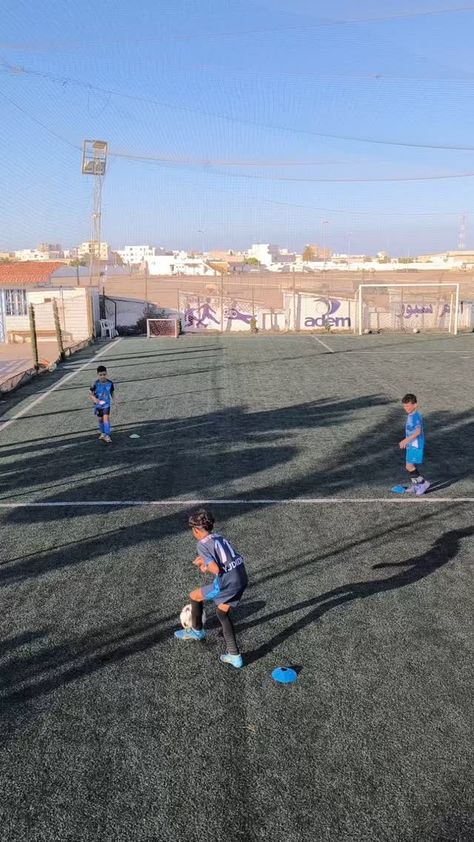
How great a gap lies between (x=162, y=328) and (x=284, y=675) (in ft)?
124

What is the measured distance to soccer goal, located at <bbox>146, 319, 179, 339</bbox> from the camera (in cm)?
4138

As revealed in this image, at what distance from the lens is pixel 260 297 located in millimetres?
51938

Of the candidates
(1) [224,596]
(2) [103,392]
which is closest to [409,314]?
(2) [103,392]

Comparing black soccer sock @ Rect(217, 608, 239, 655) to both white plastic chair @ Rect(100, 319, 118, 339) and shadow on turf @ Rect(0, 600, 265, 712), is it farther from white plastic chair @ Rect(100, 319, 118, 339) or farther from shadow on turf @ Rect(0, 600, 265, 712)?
white plastic chair @ Rect(100, 319, 118, 339)

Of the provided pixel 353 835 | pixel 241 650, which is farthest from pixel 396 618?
pixel 353 835

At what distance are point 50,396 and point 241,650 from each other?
53.0 feet

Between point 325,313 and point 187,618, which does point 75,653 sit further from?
point 325,313

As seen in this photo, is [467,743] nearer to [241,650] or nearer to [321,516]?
[241,650]

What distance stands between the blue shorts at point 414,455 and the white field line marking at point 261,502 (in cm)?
69

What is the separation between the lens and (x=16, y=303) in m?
39.3

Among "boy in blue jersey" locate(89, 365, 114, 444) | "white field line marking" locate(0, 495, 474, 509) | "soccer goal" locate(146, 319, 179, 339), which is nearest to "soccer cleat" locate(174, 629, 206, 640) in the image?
"white field line marking" locate(0, 495, 474, 509)

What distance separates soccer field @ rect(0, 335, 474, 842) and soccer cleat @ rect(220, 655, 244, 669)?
85mm

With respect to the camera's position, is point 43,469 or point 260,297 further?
point 260,297

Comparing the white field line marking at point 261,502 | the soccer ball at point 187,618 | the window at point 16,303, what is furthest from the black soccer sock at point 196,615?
the window at point 16,303
